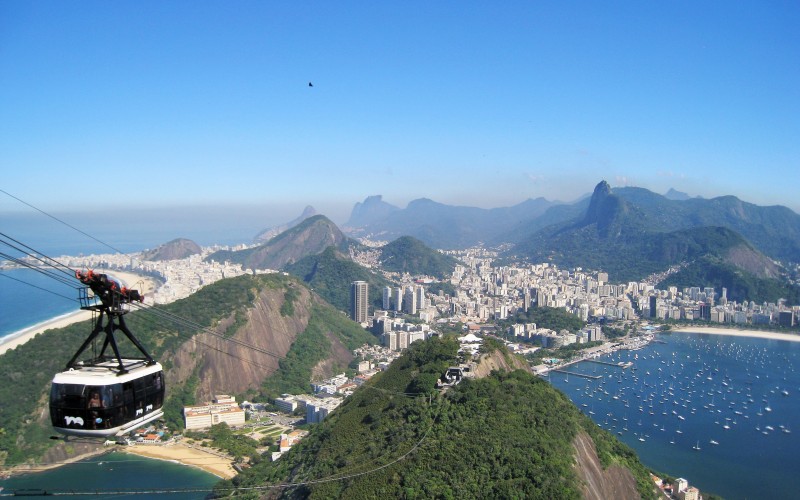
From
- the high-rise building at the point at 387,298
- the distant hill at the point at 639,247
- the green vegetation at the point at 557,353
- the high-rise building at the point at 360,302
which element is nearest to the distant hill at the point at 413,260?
the high-rise building at the point at 387,298

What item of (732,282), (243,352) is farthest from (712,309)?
(243,352)

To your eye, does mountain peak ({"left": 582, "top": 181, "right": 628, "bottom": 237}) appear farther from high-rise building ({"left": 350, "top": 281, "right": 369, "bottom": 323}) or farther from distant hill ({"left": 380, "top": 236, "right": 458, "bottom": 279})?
high-rise building ({"left": 350, "top": 281, "right": 369, "bottom": 323})

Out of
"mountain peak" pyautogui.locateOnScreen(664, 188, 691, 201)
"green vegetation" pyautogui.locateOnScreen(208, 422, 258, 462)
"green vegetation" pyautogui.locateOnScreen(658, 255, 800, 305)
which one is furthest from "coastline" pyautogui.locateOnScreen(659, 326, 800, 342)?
"mountain peak" pyautogui.locateOnScreen(664, 188, 691, 201)

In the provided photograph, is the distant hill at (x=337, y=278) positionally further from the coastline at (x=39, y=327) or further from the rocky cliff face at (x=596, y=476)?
the rocky cliff face at (x=596, y=476)

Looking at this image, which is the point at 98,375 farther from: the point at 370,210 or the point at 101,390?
the point at 370,210

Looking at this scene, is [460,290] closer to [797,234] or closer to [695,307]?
[695,307]

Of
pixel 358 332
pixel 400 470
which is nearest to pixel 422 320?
pixel 358 332
